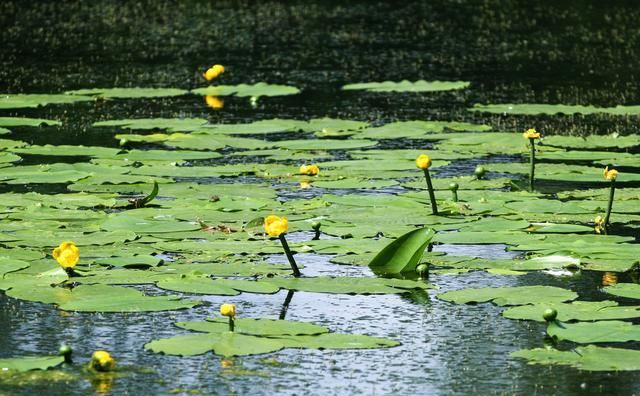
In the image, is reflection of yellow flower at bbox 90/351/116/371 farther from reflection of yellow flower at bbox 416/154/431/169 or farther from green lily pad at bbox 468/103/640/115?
green lily pad at bbox 468/103/640/115

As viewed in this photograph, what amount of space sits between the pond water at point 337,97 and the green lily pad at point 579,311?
0.18 ft

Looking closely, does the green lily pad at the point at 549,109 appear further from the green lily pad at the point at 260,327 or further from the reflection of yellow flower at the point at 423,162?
the green lily pad at the point at 260,327

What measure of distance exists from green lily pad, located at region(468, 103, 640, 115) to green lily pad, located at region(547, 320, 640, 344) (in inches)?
202

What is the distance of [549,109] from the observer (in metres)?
9.25

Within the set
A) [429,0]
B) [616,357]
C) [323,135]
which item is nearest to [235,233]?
[616,357]

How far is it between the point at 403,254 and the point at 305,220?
0.88 metres

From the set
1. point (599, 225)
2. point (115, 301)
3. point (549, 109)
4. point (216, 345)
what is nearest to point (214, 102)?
point (549, 109)

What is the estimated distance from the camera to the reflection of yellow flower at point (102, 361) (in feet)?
12.1

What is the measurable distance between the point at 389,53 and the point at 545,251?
754 cm

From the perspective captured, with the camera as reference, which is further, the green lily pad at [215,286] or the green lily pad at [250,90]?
the green lily pad at [250,90]

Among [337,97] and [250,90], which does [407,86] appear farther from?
[250,90]

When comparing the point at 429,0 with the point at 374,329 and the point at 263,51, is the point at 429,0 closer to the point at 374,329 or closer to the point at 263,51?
the point at 263,51

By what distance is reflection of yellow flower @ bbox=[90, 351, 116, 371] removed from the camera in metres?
3.70

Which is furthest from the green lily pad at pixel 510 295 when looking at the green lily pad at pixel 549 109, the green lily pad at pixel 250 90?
the green lily pad at pixel 250 90
